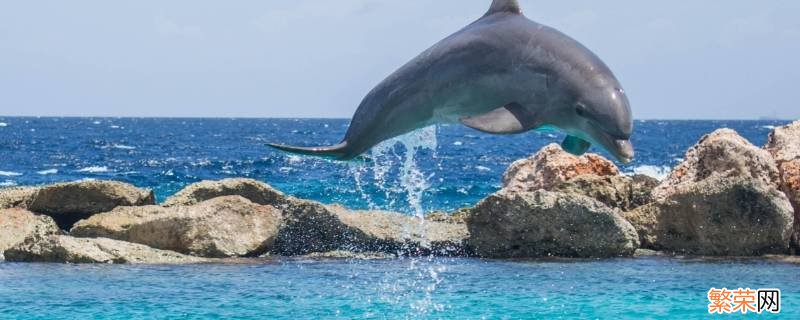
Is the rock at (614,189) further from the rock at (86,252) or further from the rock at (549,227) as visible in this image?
the rock at (86,252)

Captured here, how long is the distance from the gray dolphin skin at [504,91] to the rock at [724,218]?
8133 mm

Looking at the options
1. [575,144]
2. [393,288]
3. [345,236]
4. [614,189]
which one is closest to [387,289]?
[393,288]

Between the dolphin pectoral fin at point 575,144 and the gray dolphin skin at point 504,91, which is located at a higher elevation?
the gray dolphin skin at point 504,91

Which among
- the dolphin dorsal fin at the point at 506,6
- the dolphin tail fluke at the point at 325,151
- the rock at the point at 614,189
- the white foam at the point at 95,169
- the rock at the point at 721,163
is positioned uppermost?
the dolphin dorsal fin at the point at 506,6

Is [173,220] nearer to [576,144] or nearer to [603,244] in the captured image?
[603,244]

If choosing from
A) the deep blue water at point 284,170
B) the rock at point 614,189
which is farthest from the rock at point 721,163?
the deep blue water at point 284,170

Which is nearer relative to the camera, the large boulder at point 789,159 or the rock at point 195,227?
the rock at point 195,227

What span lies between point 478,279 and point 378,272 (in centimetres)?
123

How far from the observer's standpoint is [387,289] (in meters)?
11.4

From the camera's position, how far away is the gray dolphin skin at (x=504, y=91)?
507cm

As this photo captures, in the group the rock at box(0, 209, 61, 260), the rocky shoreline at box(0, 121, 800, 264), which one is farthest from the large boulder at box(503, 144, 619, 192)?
the rock at box(0, 209, 61, 260)

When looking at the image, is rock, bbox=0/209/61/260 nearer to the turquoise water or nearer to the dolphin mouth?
the turquoise water

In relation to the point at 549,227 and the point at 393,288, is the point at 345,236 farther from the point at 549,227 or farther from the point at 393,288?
the point at 549,227

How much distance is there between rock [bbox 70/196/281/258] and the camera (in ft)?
41.4
